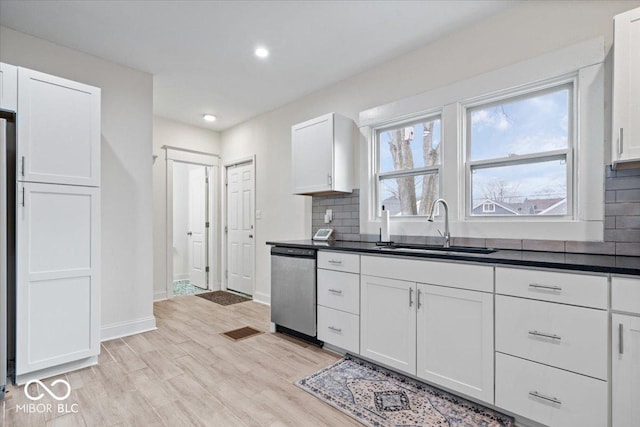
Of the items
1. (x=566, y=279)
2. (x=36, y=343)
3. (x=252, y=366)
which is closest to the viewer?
(x=566, y=279)

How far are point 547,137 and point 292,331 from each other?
8.91 feet

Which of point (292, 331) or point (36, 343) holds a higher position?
point (36, 343)

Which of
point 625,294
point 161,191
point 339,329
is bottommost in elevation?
point 339,329

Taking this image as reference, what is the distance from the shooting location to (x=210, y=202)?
17.0 feet

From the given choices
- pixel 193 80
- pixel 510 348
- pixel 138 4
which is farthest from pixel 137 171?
pixel 510 348

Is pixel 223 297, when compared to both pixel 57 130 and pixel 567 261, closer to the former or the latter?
pixel 57 130

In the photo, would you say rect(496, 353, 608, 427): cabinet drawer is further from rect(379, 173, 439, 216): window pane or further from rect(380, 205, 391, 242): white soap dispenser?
rect(379, 173, 439, 216): window pane

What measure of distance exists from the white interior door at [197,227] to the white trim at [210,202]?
0.14 m

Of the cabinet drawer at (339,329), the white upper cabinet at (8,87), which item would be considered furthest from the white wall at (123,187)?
the cabinet drawer at (339,329)

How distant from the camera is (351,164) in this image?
3.24 m

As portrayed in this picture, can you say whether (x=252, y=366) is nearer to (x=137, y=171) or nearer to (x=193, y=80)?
(x=137, y=171)

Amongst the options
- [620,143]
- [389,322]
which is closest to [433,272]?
[389,322]

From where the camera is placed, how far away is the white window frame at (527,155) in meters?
2.05

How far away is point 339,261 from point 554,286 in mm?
1459
